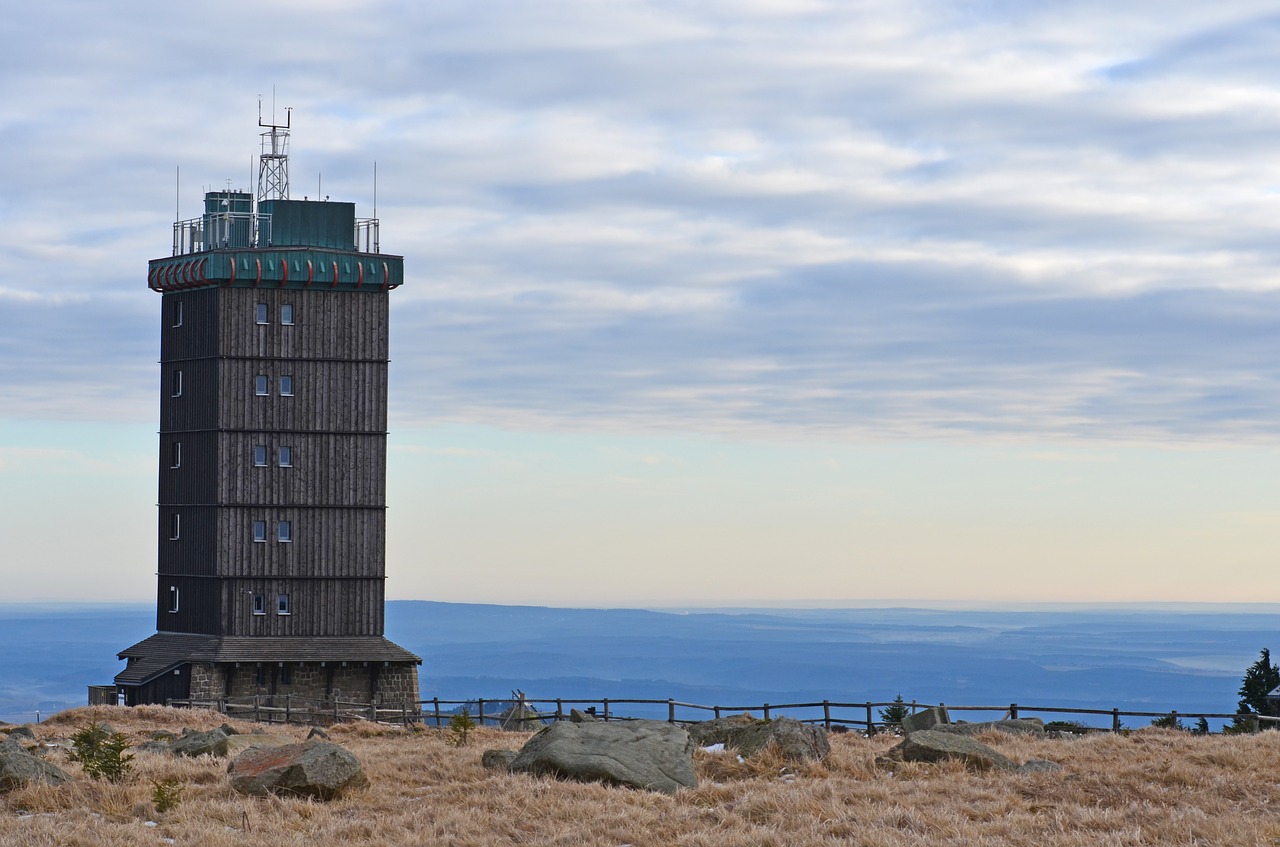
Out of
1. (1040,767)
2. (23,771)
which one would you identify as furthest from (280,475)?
(1040,767)

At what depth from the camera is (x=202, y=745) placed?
30.5 metres

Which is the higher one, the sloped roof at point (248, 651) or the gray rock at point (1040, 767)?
the sloped roof at point (248, 651)

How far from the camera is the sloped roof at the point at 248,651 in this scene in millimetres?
54656

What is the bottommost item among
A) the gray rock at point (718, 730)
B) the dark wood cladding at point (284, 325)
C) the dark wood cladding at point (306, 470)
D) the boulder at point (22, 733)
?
the boulder at point (22, 733)

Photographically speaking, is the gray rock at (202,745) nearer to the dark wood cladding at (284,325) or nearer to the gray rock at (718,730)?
the gray rock at (718,730)

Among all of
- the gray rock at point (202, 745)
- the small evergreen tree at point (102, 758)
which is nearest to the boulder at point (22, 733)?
the gray rock at point (202, 745)

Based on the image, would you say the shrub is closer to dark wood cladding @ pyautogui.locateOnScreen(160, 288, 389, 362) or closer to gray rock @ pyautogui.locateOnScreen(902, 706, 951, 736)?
gray rock @ pyautogui.locateOnScreen(902, 706, 951, 736)

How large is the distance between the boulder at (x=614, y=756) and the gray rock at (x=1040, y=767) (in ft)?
17.1

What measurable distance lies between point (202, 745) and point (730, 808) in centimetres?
1136

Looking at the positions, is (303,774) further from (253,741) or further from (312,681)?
(312,681)

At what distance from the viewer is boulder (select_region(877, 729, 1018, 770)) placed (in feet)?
89.5

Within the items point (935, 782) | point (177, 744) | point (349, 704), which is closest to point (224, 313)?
point (349, 704)

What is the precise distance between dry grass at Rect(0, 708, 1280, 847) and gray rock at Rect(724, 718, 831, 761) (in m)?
0.42

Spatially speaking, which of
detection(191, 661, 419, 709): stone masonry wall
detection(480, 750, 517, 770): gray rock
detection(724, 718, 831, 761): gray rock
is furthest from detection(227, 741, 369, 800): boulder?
detection(191, 661, 419, 709): stone masonry wall
